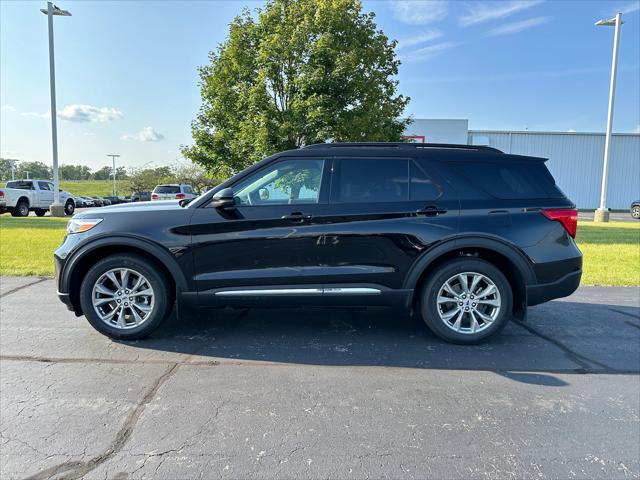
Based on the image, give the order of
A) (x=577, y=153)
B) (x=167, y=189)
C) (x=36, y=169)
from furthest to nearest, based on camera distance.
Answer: (x=36, y=169), (x=577, y=153), (x=167, y=189)

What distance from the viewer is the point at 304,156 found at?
4.29 metres

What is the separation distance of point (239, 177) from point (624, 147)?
51062 millimetres

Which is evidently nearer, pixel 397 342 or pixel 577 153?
pixel 397 342

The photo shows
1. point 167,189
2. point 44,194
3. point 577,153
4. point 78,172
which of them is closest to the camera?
point 167,189

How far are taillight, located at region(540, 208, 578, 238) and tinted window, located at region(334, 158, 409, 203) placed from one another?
4.67 feet

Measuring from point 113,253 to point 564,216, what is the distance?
14.9 ft

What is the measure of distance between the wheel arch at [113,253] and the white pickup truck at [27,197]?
22.0m

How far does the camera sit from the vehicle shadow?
3.82 metres

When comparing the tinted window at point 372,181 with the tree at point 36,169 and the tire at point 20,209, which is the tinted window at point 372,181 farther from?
the tree at point 36,169

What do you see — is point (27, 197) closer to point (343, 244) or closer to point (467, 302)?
point (343, 244)

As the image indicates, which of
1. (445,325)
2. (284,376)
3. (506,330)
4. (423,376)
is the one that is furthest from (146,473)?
(506,330)

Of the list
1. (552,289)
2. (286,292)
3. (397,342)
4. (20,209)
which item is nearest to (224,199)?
(286,292)

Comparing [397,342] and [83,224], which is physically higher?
[83,224]

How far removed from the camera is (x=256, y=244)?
13.4ft
